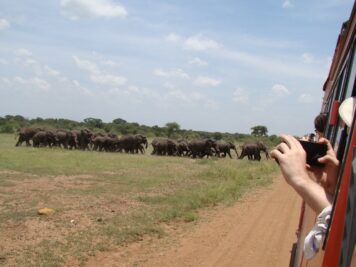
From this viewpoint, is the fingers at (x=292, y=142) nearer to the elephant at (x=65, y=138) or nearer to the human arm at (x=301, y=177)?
the human arm at (x=301, y=177)

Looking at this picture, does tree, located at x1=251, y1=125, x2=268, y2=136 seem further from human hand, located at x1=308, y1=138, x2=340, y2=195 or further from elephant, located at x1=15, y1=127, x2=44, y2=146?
human hand, located at x1=308, y1=138, x2=340, y2=195

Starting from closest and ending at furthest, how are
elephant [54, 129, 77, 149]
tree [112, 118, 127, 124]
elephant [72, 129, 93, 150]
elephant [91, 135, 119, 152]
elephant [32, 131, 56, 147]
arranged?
elephant [32, 131, 56, 147]
elephant [54, 129, 77, 149]
elephant [91, 135, 119, 152]
elephant [72, 129, 93, 150]
tree [112, 118, 127, 124]

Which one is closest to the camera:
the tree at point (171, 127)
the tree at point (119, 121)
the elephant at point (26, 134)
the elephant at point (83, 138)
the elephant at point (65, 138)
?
the elephant at point (26, 134)

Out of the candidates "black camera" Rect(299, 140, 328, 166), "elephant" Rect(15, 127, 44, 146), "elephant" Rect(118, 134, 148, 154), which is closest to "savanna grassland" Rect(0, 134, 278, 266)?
"black camera" Rect(299, 140, 328, 166)

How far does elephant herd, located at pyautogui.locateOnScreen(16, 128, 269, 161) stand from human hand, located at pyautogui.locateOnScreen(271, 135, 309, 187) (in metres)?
35.7

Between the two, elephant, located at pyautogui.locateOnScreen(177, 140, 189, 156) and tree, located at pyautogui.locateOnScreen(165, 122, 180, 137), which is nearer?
elephant, located at pyautogui.locateOnScreen(177, 140, 189, 156)

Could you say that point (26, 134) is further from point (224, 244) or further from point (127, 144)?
point (224, 244)

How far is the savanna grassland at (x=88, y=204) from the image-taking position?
8359mm

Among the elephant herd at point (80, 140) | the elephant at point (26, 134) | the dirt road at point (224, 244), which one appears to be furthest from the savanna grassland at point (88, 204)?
the elephant at point (26, 134)

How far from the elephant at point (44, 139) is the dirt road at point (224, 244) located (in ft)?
88.4

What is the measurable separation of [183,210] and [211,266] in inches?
167

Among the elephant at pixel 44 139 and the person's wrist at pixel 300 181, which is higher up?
the person's wrist at pixel 300 181

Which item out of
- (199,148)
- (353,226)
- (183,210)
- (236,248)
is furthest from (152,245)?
(199,148)

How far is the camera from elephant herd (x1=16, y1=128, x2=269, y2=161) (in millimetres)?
37875
